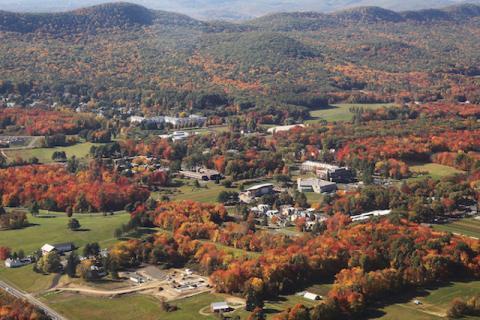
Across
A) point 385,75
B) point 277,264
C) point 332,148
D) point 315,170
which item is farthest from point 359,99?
point 277,264

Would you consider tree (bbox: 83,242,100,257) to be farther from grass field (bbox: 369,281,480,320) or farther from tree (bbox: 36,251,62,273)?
grass field (bbox: 369,281,480,320)

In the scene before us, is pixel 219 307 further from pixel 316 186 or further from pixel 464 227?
pixel 316 186

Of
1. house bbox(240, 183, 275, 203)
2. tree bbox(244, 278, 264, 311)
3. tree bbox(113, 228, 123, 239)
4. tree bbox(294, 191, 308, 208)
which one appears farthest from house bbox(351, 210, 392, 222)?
tree bbox(113, 228, 123, 239)

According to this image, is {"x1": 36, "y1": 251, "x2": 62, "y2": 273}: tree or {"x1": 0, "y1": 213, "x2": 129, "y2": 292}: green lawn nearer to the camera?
{"x1": 36, "y1": 251, "x2": 62, "y2": 273}: tree

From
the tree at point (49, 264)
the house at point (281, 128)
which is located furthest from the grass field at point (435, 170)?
the tree at point (49, 264)

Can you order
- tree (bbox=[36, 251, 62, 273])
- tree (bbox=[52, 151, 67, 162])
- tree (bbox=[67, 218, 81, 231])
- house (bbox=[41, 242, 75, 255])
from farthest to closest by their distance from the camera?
tree (bbox=[52, 151, 67, 162]) < tree (bbox=[67, 218, 81, 231]) < house (bbox=[41, 242, 75, 255]) < tree (bbox=[36, 251, 62, 273])

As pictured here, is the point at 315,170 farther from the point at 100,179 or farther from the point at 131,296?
the point at 131,296

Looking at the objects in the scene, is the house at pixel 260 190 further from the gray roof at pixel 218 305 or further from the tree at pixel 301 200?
the gray roof at pixel 218 305
